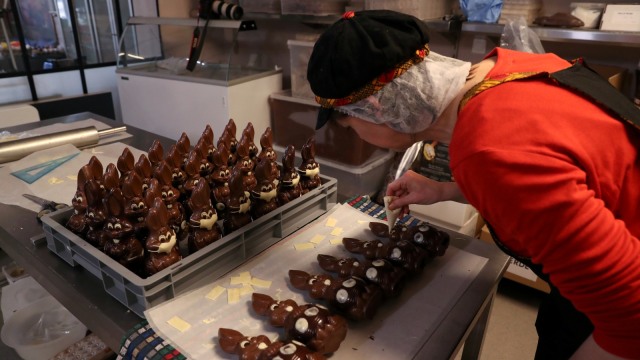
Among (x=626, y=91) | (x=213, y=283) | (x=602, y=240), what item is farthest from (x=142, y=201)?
(x=626, y=91)

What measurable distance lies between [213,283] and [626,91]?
2.05 metres

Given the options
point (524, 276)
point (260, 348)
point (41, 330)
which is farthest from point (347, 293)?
point (524, 276)

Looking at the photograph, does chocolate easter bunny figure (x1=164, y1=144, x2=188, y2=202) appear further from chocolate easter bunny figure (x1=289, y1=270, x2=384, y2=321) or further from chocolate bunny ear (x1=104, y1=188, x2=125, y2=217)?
chocolate easter bunny figure (x1=289, y1=270, x2=384, y2=321)

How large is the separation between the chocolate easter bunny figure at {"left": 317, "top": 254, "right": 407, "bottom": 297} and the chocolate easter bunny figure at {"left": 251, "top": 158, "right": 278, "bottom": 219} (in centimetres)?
21

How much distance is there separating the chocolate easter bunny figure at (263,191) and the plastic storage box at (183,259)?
0.12ft

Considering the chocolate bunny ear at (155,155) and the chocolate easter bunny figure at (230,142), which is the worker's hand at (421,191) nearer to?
the chocolate easter bunny figure at (230,142)

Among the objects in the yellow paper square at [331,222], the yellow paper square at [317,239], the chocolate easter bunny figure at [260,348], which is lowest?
the yellow paper square at [317,239]

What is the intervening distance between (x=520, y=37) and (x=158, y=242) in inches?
67.8

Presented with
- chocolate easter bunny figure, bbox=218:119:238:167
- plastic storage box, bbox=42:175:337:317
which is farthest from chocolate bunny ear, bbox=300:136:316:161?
chocolate easter bunny figure, bbox=218:119:238:167

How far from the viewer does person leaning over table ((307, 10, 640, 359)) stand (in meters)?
0.67

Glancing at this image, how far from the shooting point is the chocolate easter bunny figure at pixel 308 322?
844 millimetres

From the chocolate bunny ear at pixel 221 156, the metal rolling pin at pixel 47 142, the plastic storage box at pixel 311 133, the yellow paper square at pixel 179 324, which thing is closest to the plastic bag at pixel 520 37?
the plastic storage box at pixel 311 133

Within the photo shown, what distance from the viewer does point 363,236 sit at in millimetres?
A: 1262

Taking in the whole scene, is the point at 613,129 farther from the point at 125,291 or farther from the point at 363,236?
the point at 125,291
